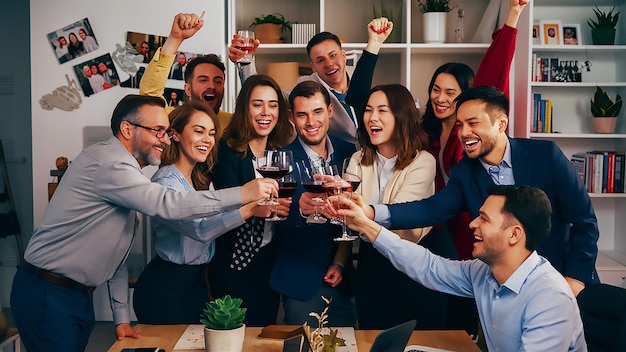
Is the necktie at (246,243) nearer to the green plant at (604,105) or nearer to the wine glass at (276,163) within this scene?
the wine glass at (276,163)

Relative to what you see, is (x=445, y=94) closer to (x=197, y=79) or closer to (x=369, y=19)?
(x=197, y=79)

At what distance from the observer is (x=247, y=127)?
121 inches

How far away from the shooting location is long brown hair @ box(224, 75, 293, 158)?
3061mm

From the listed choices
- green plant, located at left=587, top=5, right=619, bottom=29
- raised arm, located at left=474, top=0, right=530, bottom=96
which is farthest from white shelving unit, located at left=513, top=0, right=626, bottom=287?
raised arm, located at left=474, top=0, right=530, bottom=96

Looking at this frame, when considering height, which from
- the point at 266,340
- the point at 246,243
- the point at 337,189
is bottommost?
the point at 266,340

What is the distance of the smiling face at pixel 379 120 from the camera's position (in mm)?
2949

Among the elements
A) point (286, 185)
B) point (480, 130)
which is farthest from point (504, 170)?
point (286, 185)

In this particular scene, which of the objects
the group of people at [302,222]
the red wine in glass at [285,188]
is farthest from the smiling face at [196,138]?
the red wine in glass at [285,188]

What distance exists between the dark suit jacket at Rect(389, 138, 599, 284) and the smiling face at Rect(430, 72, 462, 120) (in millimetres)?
514

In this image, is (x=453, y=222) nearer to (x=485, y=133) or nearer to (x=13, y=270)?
(x=485, y=133)

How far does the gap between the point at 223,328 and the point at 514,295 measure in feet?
2.92

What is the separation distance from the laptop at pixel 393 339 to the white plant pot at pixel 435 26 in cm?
302

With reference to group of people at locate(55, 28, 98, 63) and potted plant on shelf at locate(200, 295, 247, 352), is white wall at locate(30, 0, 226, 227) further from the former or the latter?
potted plant on shelf at locate(200, 295, 247, 352)

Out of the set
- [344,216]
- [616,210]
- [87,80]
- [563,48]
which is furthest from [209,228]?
[616,210]
